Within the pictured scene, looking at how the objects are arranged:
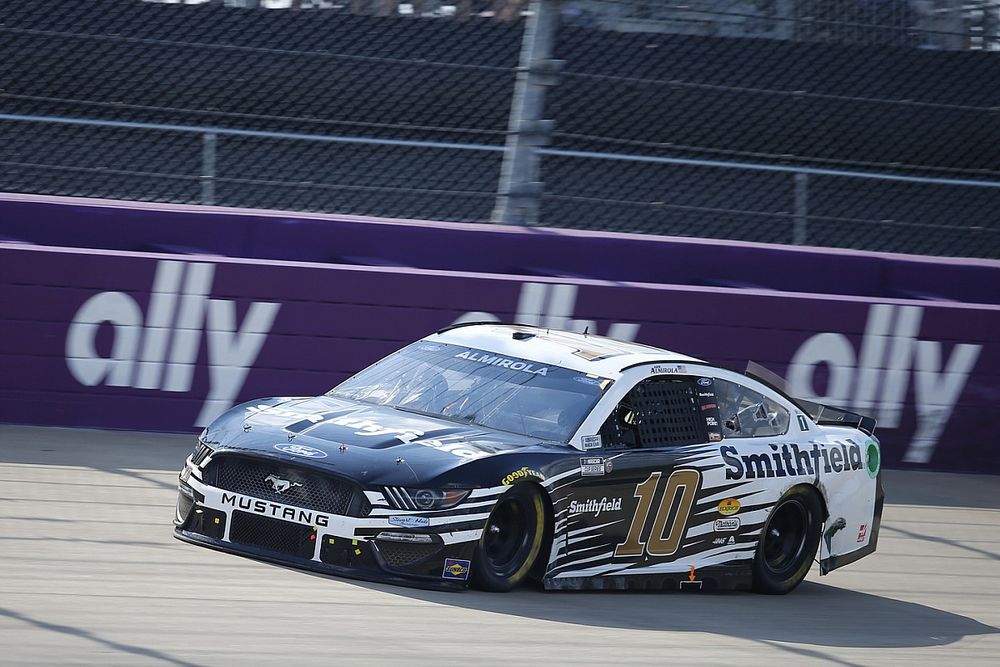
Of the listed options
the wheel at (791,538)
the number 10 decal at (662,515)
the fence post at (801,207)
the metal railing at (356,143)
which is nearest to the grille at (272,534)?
the number 10 decal at (662,515)

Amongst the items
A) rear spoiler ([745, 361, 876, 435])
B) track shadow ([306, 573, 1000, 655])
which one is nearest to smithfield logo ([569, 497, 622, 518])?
track shadow ([306, 573, 1000, 655])

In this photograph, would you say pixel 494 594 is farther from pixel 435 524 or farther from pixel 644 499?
pixel 644 499

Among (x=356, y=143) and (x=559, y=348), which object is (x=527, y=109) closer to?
(x=356, y=143)

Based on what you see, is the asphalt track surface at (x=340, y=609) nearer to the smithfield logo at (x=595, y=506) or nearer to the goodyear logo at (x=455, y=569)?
the goodyear logo at (x=455, y=569)

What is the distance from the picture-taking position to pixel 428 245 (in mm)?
10906

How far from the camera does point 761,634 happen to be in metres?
6.46

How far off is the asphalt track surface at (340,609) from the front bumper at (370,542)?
81 millimetres

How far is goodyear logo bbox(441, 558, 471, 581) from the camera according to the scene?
6.27m

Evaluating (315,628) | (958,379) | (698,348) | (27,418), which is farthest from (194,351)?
(958,379)

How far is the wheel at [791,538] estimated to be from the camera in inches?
305

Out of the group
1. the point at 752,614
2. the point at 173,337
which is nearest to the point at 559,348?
the point at 752,614

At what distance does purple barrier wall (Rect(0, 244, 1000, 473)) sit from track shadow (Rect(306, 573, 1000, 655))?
3.12 meters

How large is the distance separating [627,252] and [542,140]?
131 centimetres

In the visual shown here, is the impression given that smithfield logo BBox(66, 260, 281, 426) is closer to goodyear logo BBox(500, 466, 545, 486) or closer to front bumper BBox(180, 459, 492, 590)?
front bumper BBox(180, 459, 492, 590)
